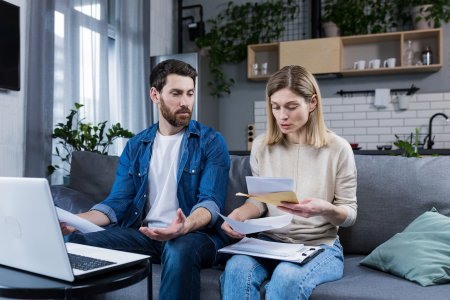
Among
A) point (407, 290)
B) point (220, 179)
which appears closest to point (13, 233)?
point (220, 179)

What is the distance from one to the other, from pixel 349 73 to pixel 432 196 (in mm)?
2894

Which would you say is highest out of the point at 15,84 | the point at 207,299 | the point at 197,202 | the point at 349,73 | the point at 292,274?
the point at 349,73

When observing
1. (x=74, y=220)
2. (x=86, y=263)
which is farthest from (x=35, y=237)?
(x=74, y=220)

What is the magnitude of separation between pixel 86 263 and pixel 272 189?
0.55 meters

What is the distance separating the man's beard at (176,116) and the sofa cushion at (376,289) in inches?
33.1

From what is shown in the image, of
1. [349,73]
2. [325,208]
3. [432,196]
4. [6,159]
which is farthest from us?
[349,73]

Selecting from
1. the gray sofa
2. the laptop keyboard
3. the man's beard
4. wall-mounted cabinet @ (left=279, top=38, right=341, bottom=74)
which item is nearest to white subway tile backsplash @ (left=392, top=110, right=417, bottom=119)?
wall-mounted cabinet @ (left=279, top=38, right=341, bottom=74)

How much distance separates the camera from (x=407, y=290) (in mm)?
1383

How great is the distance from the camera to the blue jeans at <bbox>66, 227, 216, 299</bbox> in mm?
1403

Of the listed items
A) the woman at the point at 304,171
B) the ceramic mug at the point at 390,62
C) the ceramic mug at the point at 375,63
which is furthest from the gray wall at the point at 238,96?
the woman at the point at 304,171

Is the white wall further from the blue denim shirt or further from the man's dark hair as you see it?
the man's dark hair

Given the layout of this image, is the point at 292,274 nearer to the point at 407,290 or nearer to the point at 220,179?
A: the point at 407,290

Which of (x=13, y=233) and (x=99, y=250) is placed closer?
(x=13, y=233)

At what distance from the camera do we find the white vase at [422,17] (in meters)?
4.21
